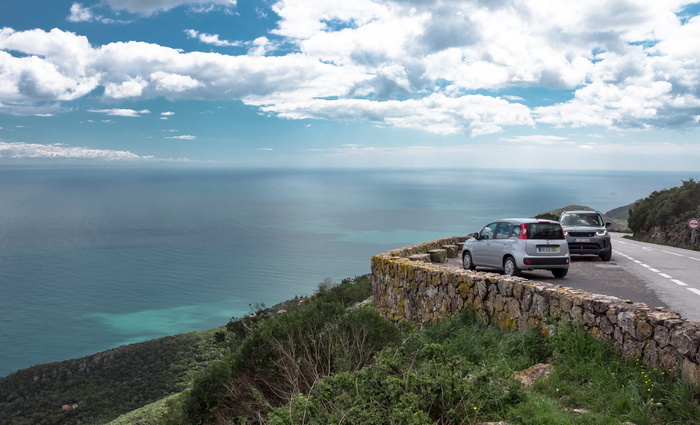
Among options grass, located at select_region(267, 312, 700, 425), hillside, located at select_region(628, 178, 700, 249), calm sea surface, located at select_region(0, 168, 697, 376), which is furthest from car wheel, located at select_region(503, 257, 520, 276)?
calm sea surface, located at select_region(0, 168, 697, 376)

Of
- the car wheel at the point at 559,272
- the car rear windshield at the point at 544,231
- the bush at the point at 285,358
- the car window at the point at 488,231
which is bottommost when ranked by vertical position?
the bush at the point at 285,358

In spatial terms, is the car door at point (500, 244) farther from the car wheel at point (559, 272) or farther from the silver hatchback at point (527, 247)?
the car wheel at point (559, 272)

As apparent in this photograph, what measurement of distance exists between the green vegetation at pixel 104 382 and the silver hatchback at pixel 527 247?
41816 millimetres

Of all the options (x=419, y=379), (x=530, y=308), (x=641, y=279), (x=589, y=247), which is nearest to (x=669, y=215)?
(x=589, y=247)

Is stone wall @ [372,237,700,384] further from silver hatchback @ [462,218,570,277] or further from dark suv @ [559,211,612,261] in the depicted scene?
dark suv @ [559,211,612,261]

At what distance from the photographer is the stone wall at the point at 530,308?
225 inches

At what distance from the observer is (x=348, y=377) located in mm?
5840

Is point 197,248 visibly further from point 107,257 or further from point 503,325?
point 503,325

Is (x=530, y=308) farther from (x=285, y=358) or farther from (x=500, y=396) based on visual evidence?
(x=285, y=358)

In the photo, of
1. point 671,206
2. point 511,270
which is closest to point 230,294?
point 671,206

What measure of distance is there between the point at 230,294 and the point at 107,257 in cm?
6082

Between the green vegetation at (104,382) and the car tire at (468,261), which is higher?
the car tire at (468,261)

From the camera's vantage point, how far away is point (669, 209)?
45.5m

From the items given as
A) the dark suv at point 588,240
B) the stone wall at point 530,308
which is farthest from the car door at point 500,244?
the dark suv at point 588,240
